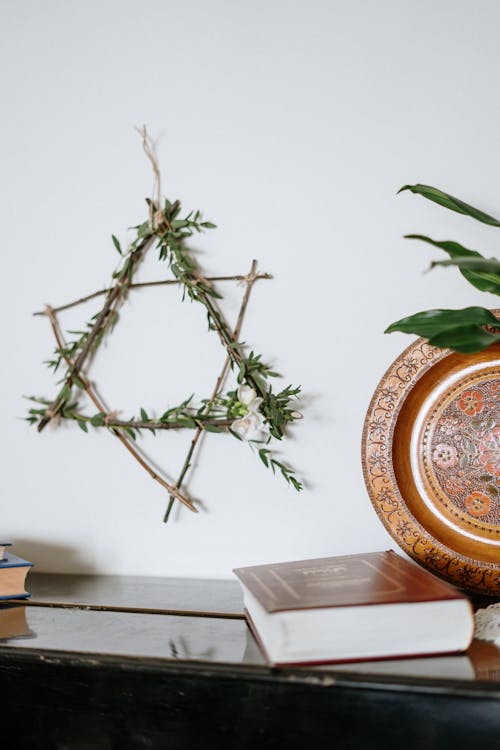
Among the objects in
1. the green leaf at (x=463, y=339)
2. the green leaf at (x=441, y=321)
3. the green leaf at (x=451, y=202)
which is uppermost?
the green leaf at (x=451, y=202)

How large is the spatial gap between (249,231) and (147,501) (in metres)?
0.47

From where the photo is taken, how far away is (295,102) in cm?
101

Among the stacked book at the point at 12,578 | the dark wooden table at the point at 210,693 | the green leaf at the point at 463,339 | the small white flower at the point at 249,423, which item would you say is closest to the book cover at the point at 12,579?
the stacked book at the point at 12,578

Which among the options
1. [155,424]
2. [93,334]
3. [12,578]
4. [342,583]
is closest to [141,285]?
[93,334]

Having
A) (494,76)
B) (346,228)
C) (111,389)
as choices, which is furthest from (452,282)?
(111,389)

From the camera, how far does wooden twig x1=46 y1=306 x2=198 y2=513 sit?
1027mm

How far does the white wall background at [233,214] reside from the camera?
3.14 ft

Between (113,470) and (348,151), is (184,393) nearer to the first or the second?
(113,470)

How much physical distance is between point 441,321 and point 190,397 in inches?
17.1

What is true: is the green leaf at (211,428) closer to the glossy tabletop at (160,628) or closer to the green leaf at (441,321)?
the glossy tabletop at (160,628)

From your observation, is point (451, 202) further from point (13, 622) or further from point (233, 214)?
point (13, 622)

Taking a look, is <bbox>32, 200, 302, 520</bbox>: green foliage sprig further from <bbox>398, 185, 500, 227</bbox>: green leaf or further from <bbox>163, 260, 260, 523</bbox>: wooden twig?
<bbox>398, 185, 500, 227</bbox>: green leaf

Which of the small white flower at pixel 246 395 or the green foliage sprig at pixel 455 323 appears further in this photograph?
the small white flower at pixel 246 395

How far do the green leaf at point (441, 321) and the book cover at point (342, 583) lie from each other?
27 cm
